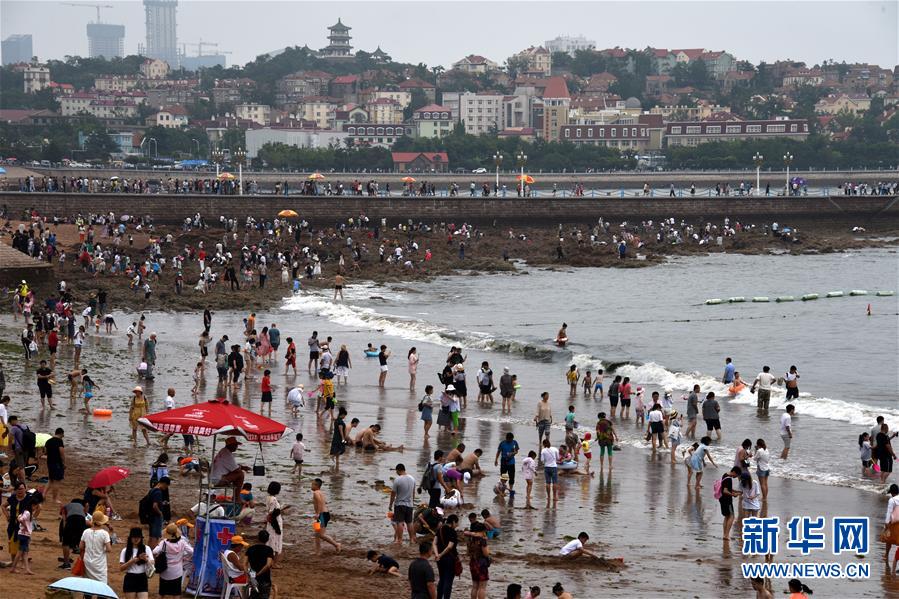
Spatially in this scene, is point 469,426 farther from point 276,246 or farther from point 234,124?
point 234,124

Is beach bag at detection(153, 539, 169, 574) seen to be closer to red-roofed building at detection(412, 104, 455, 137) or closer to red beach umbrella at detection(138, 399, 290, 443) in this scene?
red beach umbrella at detection(138, 399, 290, 443)

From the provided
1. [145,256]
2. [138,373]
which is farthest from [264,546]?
[145,256]

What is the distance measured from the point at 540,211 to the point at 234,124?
12231 cm

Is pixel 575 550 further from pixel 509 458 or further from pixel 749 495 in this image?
pixel 509 458

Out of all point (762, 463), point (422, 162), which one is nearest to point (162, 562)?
point (762, 463)

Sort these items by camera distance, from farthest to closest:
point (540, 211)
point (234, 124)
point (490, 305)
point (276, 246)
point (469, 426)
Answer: point (234, 124) → point (540, 211) → point (276, 246) → point (490, 305) → point (469, 426)

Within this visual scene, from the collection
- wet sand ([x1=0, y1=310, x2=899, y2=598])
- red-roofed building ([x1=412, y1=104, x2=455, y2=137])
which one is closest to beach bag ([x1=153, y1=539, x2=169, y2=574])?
wet sand ([x1=0, y1=310, x2=899, y2=598])

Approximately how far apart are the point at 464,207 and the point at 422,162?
74.7m

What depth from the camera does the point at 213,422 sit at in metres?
12.9

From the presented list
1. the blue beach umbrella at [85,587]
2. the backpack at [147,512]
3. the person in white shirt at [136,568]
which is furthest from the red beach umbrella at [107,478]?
the blue beach umbrella at [85,587]

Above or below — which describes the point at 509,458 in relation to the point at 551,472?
above

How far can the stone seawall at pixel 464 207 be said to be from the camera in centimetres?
6131

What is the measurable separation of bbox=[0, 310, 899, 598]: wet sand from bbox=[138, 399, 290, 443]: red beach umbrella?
152cm

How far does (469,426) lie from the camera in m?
22.7
